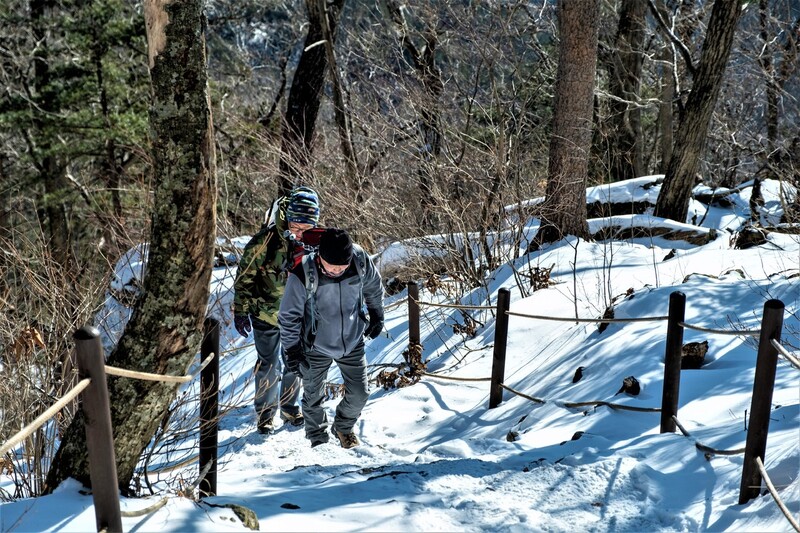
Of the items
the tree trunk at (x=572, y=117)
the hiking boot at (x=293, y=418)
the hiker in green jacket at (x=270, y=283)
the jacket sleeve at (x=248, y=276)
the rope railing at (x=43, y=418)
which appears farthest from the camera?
the tree trunk at (x=572, y=117)

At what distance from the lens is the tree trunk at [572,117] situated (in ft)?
30.2

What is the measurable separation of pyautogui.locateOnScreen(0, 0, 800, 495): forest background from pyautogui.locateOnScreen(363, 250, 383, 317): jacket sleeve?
1.34m

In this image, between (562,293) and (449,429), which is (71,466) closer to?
(449,429)

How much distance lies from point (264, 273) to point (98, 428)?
2.77m

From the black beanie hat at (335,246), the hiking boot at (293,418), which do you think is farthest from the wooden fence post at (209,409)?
the hiking boot at (293,418)

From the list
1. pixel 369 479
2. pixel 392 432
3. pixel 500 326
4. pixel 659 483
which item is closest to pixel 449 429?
pixel 392 432

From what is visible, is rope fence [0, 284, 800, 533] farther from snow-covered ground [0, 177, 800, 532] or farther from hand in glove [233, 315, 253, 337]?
hand in glove [233, 315, 253, 337]

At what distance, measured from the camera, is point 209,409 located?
4.51 meters

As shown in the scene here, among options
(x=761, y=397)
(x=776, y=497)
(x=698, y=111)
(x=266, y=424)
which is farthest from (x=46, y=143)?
(x=776, y=497)

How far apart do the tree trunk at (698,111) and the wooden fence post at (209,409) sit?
7.80 m

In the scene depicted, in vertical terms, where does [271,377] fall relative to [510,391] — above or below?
above

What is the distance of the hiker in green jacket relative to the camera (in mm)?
5281

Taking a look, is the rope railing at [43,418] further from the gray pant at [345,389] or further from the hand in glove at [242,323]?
the hand in glove at [242,323]

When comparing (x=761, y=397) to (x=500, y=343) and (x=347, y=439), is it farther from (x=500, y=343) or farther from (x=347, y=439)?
(x=347, y=439)
